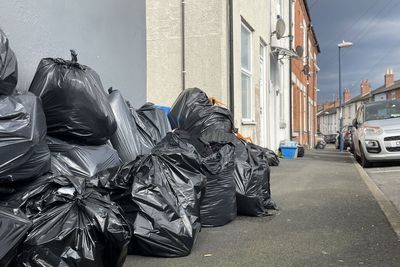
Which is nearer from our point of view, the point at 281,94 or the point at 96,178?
the point at 96,178

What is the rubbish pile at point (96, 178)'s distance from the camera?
2.46 metres

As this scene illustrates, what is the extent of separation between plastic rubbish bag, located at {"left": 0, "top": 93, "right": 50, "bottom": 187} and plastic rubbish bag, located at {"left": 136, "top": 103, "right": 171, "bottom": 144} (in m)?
1.79

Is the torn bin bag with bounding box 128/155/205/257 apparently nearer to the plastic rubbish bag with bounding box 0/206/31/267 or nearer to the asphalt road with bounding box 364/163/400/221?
the plastic rubbish bag with bounding box 0/206/31/267

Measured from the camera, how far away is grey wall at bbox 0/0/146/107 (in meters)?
3.61

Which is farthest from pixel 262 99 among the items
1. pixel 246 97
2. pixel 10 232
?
pixel 10 232

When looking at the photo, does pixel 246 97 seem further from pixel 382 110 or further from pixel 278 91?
pixel 278 91

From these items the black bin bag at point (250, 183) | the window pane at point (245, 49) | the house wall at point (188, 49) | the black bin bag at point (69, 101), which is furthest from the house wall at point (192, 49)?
the black bin bag at point (69, 101)

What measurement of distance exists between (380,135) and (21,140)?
837 cm

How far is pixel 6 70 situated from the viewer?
8.96 ft

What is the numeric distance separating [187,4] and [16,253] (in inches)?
237

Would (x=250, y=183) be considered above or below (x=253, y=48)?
below

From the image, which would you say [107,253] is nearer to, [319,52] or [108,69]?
[108,69]

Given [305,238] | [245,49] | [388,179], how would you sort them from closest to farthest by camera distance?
[305,238]
[388,179]
[245,49]

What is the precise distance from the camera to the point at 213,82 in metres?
7.49
